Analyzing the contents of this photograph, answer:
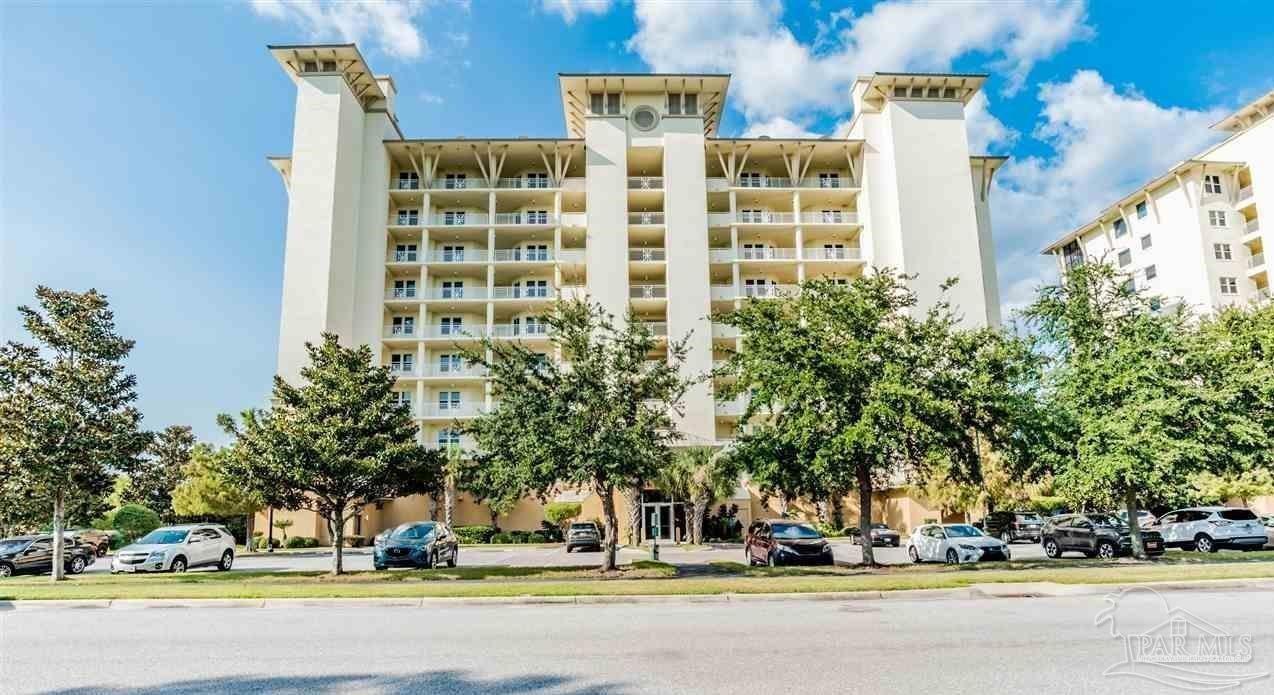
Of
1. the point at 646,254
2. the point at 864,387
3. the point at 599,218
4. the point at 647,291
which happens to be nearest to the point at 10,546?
the point at 864,387

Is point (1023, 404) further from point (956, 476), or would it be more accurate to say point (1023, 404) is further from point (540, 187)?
point (540, 187)

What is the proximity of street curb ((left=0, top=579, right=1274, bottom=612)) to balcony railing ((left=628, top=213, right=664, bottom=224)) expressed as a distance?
1614 inches

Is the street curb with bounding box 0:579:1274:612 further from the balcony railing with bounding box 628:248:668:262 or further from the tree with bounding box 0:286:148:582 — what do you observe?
the balcony railing with bounding box 628:248:668:262

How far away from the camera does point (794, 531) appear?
22.9 metres

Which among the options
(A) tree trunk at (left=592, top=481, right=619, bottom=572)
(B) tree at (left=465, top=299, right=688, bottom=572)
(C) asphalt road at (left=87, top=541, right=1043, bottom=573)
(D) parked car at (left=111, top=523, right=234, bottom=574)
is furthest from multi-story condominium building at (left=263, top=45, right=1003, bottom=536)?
(B) tree at (left=465, top=299, right=688, bottom=572)

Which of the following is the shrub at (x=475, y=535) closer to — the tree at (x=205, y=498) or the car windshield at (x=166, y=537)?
the tree at (x=205, y=498)

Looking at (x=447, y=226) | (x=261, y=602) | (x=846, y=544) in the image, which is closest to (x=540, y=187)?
(x=447, y=226)

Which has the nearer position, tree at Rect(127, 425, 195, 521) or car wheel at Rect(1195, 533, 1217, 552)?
car wheel at Rect(1195, 533, 1217, 552)

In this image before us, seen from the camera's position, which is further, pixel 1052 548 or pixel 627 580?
pixel 1052 548

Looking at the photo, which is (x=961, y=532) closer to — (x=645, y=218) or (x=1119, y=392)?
(x=1119, y=392)

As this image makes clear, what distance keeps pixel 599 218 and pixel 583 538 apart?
2694 cm

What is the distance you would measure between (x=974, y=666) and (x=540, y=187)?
51166 millimetres

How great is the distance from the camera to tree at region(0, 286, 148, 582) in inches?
877

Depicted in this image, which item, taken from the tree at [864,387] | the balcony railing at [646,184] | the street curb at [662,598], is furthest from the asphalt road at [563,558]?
the balcony railing at [646,184]
